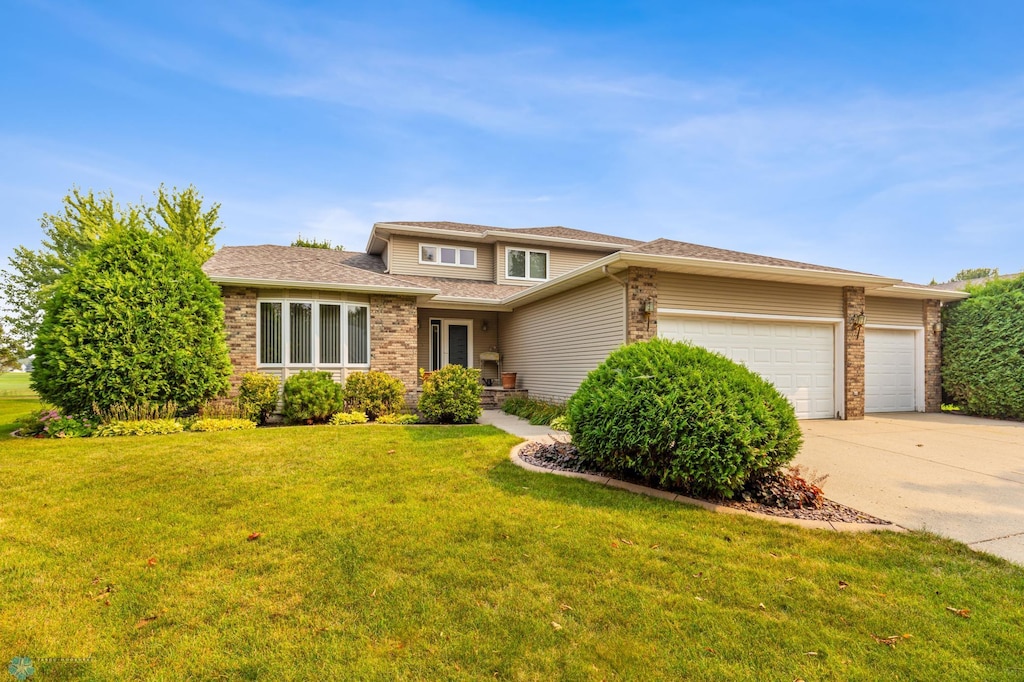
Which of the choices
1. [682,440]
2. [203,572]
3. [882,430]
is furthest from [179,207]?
[882,430]

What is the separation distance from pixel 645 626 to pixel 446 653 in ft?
3.50

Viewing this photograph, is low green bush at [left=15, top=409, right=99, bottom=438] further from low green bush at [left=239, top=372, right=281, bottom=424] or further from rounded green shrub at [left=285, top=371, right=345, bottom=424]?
rounded green shrub at [left=285, top=371, right=345, bottom=424]

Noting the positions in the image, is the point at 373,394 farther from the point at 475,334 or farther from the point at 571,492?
the point at 571,492

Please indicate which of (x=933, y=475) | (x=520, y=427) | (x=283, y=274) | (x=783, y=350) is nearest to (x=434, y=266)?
(x=283, y=274)

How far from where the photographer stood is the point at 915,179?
12.4 metres

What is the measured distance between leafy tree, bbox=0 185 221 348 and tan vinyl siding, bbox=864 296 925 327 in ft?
73.7

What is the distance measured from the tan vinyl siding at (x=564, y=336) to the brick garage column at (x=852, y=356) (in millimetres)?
5815

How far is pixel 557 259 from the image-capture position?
52.4 ft

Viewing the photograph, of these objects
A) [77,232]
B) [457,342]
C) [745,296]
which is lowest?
[457,342]

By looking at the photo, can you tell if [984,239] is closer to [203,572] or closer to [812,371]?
[812,371]

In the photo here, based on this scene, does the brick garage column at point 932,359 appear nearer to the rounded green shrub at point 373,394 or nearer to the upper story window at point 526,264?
the upper story window at point 526,264

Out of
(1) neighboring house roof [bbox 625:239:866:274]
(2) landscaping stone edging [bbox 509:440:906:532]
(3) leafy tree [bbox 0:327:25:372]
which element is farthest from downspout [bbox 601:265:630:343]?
(3) leafy tree [bbox 0:327:25:372]

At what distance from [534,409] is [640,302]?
3788 mm

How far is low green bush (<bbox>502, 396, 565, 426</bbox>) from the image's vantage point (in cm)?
975
